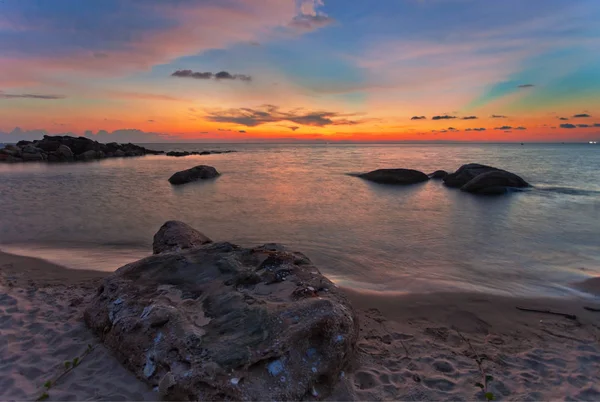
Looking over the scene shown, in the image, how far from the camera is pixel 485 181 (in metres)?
18.4

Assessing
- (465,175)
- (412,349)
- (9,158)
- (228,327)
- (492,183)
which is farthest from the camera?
(9,158)

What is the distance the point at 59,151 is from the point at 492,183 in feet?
156

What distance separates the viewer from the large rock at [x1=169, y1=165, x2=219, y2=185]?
22.4m

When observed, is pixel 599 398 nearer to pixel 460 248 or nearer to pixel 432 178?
pixel 460 248

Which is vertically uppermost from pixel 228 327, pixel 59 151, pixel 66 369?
→ pixel 59 151

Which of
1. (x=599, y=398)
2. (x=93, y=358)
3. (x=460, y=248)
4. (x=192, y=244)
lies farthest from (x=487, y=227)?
(x=93, y=358)

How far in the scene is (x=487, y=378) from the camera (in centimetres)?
360

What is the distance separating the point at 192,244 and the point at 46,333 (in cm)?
263

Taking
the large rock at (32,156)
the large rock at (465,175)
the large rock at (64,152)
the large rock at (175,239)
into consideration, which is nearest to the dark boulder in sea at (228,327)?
the large rock at (175,239)

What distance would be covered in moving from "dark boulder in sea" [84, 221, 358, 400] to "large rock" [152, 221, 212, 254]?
1.56 metres

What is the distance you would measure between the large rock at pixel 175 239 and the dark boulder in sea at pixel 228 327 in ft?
5.12

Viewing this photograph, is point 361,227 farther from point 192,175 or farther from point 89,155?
point 89,155

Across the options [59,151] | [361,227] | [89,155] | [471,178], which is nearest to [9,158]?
[59,151]

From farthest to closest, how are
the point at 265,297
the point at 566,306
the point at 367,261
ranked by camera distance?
the point at 367,261 < the point at 566,306 < the point at 265,297
